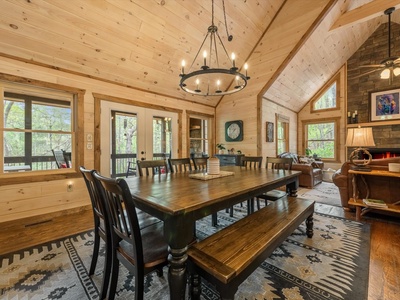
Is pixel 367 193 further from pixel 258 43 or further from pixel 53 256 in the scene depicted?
pixel 53 256

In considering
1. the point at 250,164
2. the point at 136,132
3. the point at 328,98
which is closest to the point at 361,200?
the point at 250,164

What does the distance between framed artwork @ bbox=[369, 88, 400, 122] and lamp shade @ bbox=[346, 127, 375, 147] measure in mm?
4119

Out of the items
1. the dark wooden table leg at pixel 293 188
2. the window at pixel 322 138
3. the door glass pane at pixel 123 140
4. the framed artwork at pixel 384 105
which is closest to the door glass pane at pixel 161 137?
the door glass pane at pixel 123 140

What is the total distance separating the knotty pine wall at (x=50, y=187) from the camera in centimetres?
270

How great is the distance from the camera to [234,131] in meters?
5.25

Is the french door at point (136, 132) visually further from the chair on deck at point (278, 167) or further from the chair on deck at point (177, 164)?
the chair on deck at point (278, 167)

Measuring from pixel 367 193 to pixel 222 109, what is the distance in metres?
3.85

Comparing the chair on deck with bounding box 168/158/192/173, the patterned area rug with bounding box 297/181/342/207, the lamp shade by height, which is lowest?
the patterned area rug with bounding box 297/181/342/207

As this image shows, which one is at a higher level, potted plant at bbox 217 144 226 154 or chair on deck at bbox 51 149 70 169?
potted plant at bbox 217 144 226 154

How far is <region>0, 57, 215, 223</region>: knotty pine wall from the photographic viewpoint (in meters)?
2.70

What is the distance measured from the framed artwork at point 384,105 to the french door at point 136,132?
6216 millimetres

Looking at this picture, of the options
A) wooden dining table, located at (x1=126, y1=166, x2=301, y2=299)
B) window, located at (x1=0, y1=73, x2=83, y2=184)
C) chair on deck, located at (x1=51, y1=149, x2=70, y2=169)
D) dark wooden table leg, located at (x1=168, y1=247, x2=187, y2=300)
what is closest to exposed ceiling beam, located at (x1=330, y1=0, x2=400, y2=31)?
wooden dining table, located at (x1=126, y1=166, x2=301, y2=299)

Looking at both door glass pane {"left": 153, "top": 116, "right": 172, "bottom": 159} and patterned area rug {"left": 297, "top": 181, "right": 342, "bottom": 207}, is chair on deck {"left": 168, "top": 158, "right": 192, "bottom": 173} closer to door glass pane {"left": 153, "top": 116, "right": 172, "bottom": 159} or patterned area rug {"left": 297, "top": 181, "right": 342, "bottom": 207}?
door glass pane {"left": 153, "top": 116, "right": 172, "bottom": 159}

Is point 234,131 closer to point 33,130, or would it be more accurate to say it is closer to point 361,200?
point 361,200
